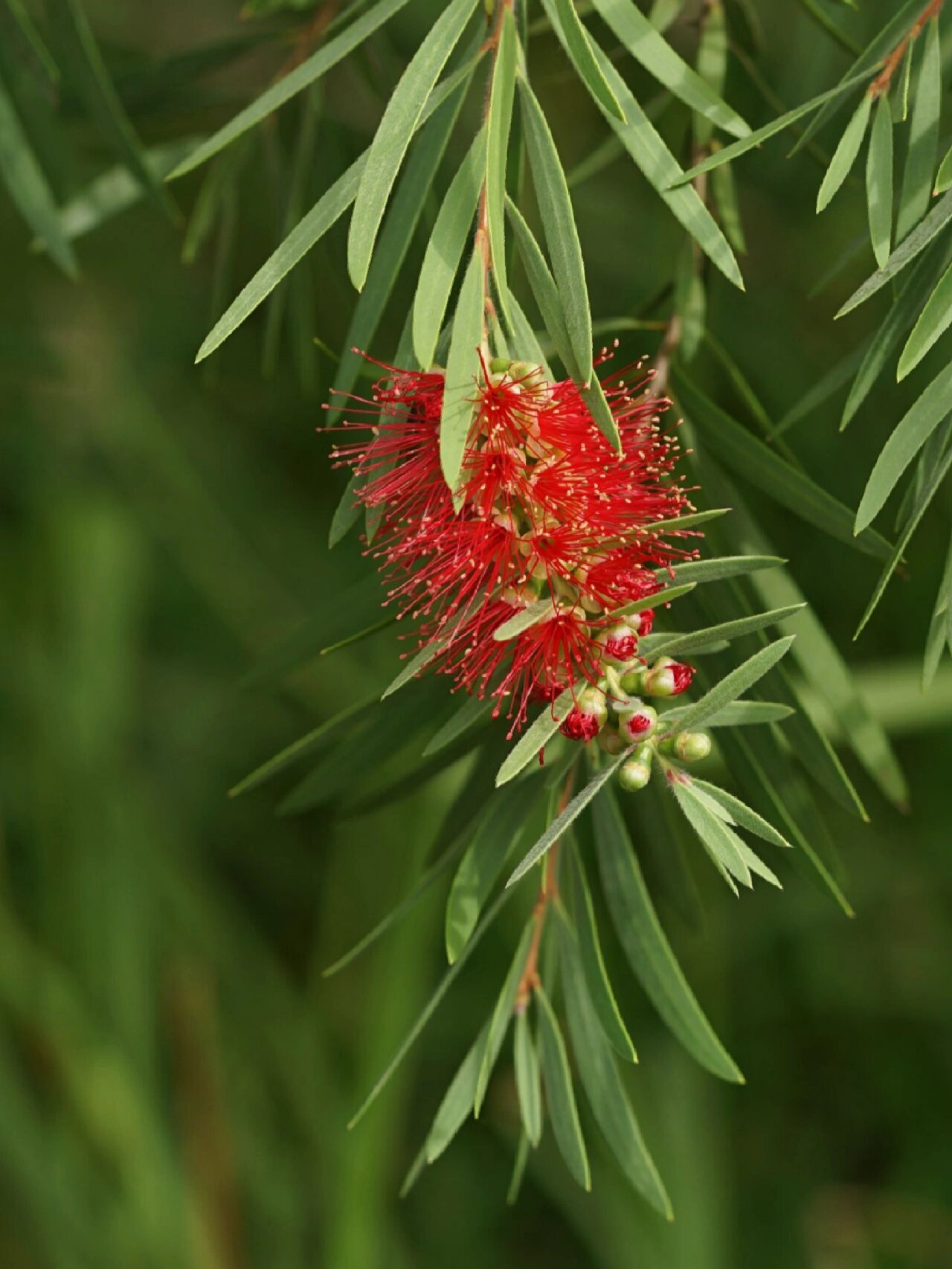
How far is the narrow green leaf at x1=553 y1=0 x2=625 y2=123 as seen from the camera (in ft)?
1.27

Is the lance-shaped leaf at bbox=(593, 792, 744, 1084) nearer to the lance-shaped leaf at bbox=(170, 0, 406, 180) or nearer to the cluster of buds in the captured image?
the cluster of buds

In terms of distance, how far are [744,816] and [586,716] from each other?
55 millimetres

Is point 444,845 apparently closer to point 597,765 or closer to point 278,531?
point 597,765

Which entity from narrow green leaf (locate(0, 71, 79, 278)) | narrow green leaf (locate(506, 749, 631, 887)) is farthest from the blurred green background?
narrow green leaf (locate(506, 749, 631, 887))

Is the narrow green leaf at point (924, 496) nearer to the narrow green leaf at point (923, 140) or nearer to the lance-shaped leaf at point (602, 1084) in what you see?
the narrow green leaf at point (923, 140)

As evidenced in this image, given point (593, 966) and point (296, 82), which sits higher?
point (296, 82)

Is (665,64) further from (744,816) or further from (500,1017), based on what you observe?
(500,1017)

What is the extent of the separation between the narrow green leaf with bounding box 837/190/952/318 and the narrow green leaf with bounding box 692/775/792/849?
0.47 feet

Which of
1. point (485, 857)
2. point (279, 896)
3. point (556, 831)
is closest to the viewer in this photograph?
point (556, 831)

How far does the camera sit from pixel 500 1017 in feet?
1.68

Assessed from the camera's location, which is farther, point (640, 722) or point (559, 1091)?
point (559, 1091)

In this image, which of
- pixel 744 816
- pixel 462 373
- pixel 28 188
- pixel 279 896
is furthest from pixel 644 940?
pixel 279 896

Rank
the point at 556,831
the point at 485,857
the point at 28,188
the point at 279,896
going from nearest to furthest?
the point at 556,831
the point at 485,857
the point at 28,188
the point at 279,896

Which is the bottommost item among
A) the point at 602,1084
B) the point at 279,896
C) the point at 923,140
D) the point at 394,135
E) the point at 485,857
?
the point at 279,896
